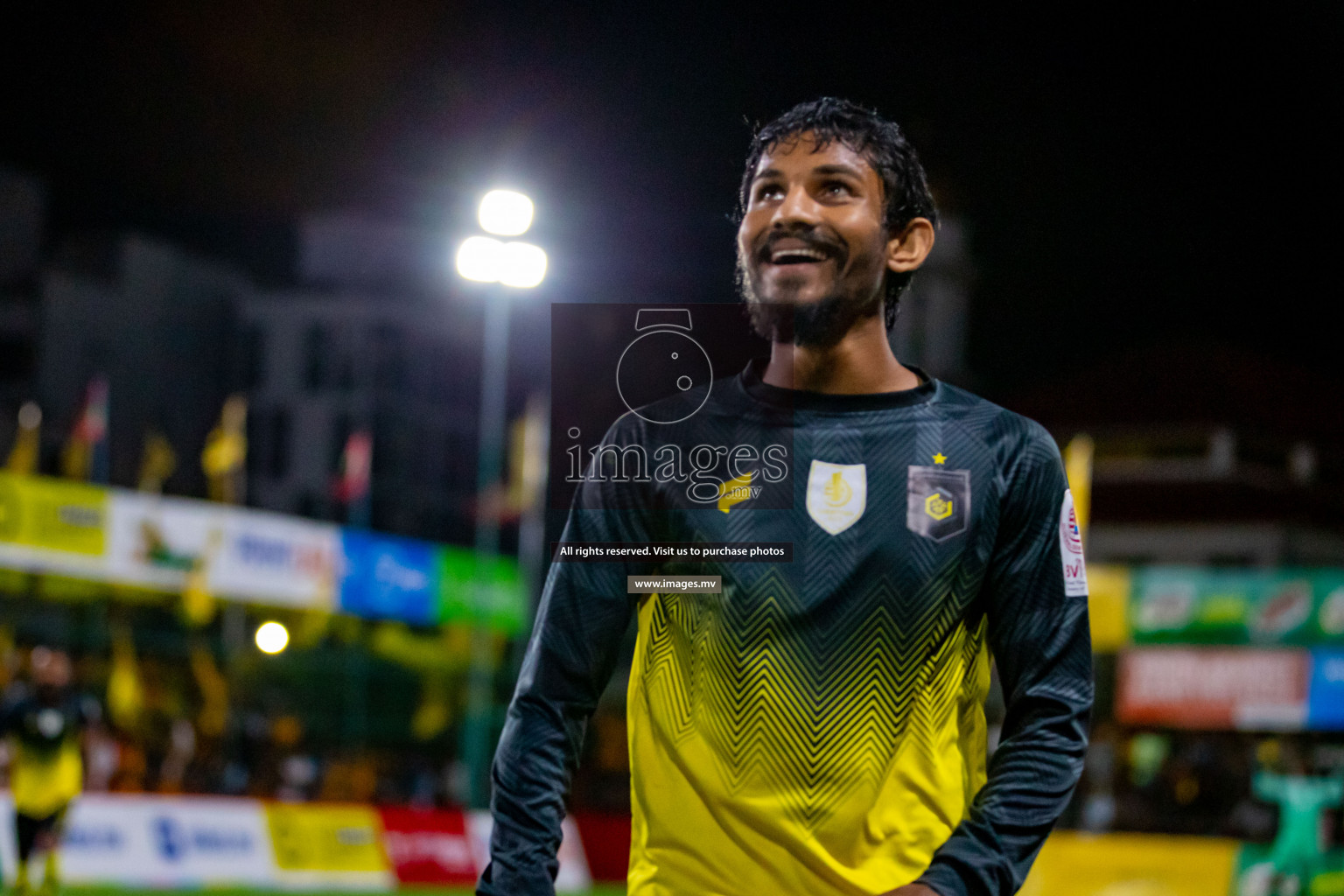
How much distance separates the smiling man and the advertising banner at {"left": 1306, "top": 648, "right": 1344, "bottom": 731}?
1707 cm

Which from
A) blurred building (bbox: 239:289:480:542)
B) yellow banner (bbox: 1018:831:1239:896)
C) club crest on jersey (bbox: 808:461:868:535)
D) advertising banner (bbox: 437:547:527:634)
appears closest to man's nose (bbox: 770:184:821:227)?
club crest on jersey (bbox: 808:461:868:535)

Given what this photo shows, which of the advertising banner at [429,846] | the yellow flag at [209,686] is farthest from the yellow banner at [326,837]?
the yellow flag at [209,686]

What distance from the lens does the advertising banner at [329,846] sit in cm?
1508

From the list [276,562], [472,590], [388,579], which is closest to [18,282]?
[472,590]

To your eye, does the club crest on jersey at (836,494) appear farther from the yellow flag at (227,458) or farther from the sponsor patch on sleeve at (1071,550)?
the yellow flag at (227,458)

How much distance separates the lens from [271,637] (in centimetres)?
212

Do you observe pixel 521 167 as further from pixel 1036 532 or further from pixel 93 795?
pixel 93 795

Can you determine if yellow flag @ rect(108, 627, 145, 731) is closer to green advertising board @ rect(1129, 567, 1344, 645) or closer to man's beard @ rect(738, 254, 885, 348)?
green advertising board @ rect(1129, 567, 1344, 645)

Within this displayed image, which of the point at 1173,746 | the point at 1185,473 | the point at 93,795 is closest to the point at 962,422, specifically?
the point at 93,795

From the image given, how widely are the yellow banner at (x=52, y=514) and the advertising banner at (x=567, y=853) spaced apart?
490 centimetres

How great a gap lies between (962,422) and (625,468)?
1.58 feet

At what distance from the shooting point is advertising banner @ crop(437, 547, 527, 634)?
76.1 ft

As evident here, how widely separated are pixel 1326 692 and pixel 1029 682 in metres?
17.3

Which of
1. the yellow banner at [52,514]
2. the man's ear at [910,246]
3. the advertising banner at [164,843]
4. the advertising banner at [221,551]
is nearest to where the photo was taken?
the man's ear at [910,246]
